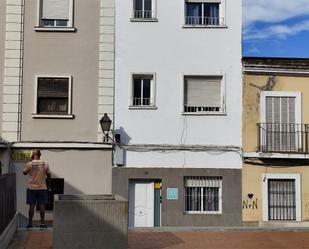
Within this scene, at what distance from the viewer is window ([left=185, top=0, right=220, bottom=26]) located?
19.8 meters

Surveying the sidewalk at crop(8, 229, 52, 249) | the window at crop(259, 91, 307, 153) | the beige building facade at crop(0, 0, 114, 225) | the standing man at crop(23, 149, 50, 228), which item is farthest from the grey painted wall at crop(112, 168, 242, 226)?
the sidewalk at crop(8, 229, 52, 249)

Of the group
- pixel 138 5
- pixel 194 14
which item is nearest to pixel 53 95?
pixel 138 5

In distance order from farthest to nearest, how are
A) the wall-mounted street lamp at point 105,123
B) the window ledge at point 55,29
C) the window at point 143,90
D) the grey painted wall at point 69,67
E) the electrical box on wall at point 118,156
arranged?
the window at point 143,90
the window ledge at point 55,29
the grey painted wall at point 69,67
the electrical box on wall at point 118,156
the wall-mounted street lamp at point 105,123

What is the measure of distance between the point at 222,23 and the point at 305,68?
312 centimetres

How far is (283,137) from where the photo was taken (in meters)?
19.2

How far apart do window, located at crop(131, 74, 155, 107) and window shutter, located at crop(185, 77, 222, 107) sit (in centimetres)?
123

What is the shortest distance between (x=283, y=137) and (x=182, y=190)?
3.73 metres

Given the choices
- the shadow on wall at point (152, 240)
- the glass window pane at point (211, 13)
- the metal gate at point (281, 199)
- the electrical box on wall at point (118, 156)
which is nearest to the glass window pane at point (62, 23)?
the electrical box on wall at point (118, 156)

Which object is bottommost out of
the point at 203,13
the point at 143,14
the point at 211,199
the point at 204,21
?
the point at 211,199

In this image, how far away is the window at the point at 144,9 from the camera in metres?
19.6

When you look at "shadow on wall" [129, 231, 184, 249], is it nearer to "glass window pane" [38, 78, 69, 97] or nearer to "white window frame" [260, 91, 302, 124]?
"glass window pane" [38, 78, 69, 97]

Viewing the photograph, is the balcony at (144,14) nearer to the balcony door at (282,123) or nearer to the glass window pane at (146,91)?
the glass window pane at (146,91)

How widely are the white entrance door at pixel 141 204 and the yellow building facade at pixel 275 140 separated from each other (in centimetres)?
303

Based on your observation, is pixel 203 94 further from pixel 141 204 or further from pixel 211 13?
pixel 141 204
